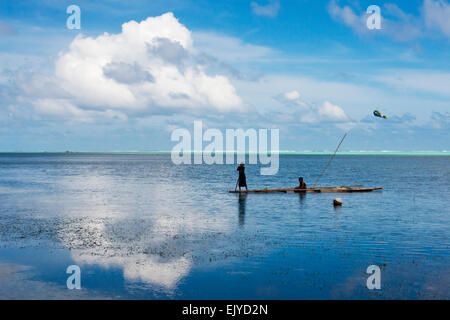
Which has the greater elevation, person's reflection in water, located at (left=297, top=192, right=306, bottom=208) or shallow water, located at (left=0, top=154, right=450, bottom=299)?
person's reflection in water, located at (left=297, top=192, right=306, bottom=208)

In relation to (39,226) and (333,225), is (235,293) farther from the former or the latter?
(39,226)

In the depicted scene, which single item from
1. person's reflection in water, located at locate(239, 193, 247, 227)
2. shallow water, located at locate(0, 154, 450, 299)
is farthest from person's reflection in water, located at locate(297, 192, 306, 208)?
person's reflection in water, located at locate(239, 193, 247, 227)

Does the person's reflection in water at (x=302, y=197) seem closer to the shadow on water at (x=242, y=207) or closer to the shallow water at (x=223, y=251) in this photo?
the shallow water at (x=223, y=251)

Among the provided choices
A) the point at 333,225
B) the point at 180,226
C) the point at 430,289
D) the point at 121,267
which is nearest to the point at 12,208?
the point at 180,226

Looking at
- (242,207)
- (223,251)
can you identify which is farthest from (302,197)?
(223,251)

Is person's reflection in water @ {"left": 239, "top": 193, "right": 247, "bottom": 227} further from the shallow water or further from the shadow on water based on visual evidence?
the shallow water

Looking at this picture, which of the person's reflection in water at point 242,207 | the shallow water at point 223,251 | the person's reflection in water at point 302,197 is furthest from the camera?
the person's reflection in water at point 302,197

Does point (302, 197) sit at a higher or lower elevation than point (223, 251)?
higher

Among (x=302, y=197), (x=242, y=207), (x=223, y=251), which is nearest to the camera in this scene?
(x=223, y=251)

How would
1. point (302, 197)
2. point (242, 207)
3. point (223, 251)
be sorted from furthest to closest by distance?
point (302, 197) → point (242, 207) → point (223, 251)

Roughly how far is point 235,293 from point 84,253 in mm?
6766

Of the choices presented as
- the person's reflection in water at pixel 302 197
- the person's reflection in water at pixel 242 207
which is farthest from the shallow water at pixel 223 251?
the person's reflection in water at pixel 302 197

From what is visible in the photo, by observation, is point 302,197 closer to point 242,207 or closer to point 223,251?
point 242,207

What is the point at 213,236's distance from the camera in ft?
63.2
